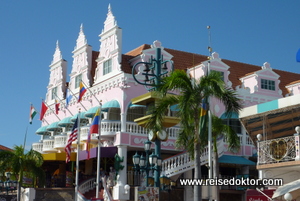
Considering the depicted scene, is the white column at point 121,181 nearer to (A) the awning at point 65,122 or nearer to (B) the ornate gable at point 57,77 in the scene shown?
(A) the awning at point 65,122

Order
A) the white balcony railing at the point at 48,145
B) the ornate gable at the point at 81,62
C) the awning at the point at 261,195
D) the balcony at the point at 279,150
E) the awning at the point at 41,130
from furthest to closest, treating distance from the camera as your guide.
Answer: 1. the awning at the point at 41,130
2. the white balcony railing at the point at 48,145
3. the ornate gable at the point at 81,62
4. the balcony at the point at 279,150
5. the awning at the point at 261,195

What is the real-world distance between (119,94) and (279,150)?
15.0 meters

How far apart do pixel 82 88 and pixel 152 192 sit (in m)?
12.3

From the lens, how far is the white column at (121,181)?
31109 mm

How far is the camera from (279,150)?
68.2 feet

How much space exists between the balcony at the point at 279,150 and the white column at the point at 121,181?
11.9m

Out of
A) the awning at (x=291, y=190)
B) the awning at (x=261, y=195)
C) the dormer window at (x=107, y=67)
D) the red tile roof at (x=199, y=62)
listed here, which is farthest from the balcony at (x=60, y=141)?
the awning at (x=291, y=190)

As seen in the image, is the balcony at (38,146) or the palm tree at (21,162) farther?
the balcony at (38,146)

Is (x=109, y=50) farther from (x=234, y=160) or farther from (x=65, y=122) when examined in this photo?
(x=234, y=160)

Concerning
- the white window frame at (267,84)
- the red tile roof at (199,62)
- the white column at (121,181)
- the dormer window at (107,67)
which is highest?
the red tile roof at (199,62)

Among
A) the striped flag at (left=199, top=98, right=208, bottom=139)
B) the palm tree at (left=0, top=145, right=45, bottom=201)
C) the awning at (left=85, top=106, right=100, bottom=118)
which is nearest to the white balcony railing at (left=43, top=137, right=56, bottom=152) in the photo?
the awning at (left=85, top=106, right=100, bottom=118)

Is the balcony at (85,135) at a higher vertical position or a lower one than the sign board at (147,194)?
higher

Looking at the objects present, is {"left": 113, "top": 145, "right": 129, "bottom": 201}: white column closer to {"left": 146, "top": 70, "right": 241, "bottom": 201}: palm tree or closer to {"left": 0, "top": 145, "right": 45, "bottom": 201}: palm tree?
{"left": 0, "top": 145, "right": 45, "bottom": 201}: palm tree

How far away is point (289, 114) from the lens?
69.3 feet
